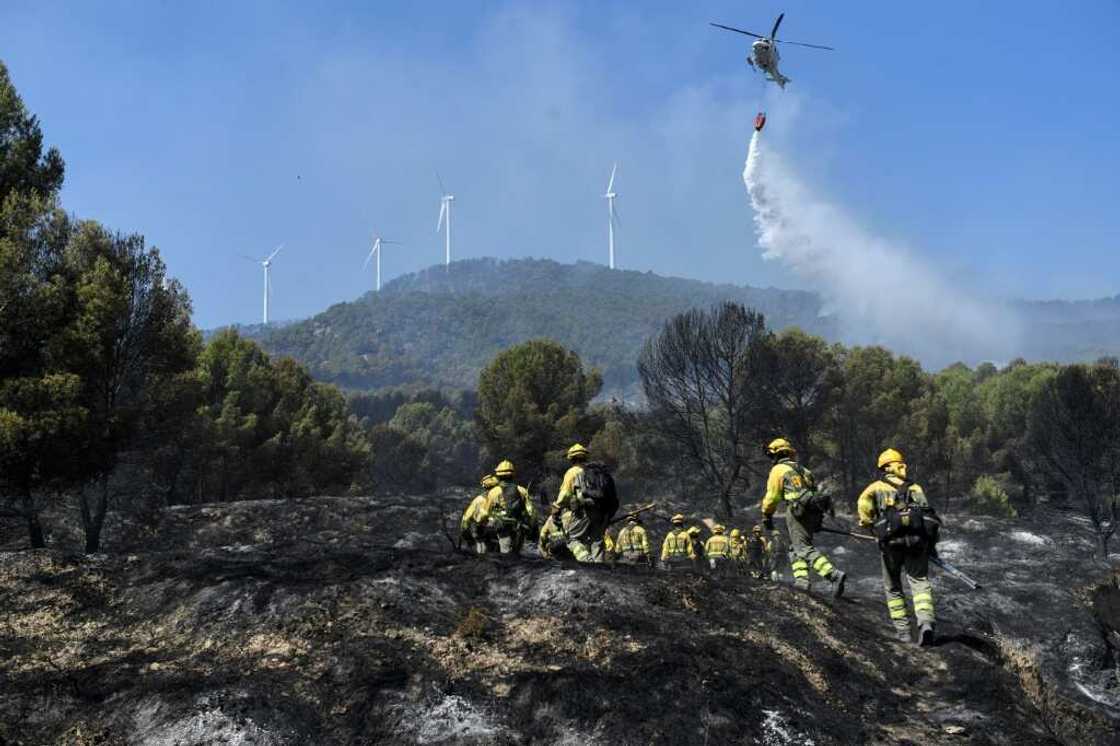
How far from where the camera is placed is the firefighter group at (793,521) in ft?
36.4

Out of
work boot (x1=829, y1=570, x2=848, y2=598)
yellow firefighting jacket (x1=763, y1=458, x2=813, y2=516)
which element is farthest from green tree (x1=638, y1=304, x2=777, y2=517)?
yellow firefighting jacket (x1=763, y1=458, x2=813, y2=516)

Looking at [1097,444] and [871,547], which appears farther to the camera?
[1097,444]

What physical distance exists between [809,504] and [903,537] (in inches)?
69.3

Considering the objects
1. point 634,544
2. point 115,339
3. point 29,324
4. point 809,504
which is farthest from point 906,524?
point 115,339

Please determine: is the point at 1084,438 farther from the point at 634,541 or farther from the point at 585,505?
the point at 585,505

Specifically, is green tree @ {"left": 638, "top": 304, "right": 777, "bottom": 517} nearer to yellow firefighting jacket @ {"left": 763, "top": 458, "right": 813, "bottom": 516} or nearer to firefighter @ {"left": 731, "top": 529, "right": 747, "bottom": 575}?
firefighter @ {"left": 731, "top": 529, "right": 747, "bottom": 575}

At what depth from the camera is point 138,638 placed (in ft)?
31.9

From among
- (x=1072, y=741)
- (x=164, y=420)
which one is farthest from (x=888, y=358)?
(x=1072, y=741)

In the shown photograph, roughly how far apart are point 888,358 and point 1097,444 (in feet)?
77.1

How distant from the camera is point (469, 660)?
9.02m

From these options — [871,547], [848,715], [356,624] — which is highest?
[356,624]

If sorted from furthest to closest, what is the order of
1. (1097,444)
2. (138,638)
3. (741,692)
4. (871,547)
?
(1097,444) < (871,547) < (138,638) < (741,692)

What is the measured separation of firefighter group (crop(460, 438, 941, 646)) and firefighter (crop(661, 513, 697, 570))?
5524mm

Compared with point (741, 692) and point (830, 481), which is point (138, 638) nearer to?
point (741, 692)
